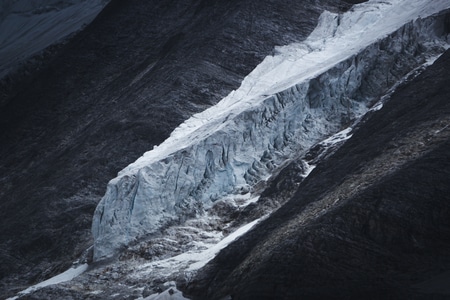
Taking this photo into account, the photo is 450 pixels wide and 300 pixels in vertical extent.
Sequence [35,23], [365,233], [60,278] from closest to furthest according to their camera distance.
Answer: [365,233]
[60,278]
[35,23]

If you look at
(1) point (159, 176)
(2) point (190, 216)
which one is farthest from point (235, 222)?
(1) point (159, 176)

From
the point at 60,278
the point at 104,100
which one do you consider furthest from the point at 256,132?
the point at 104,100

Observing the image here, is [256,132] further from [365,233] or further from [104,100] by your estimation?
[104,100]

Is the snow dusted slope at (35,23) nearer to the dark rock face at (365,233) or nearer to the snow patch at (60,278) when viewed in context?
the snow patch at (60,278)

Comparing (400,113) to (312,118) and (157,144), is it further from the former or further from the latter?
(157,144)

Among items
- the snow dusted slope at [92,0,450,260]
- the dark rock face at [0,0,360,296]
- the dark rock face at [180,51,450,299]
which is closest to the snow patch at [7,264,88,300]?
the snow dusted slope at [92,0,450,260]

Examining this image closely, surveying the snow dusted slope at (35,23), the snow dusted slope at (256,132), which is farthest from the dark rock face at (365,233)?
the snow dusted slope at (35,23)
